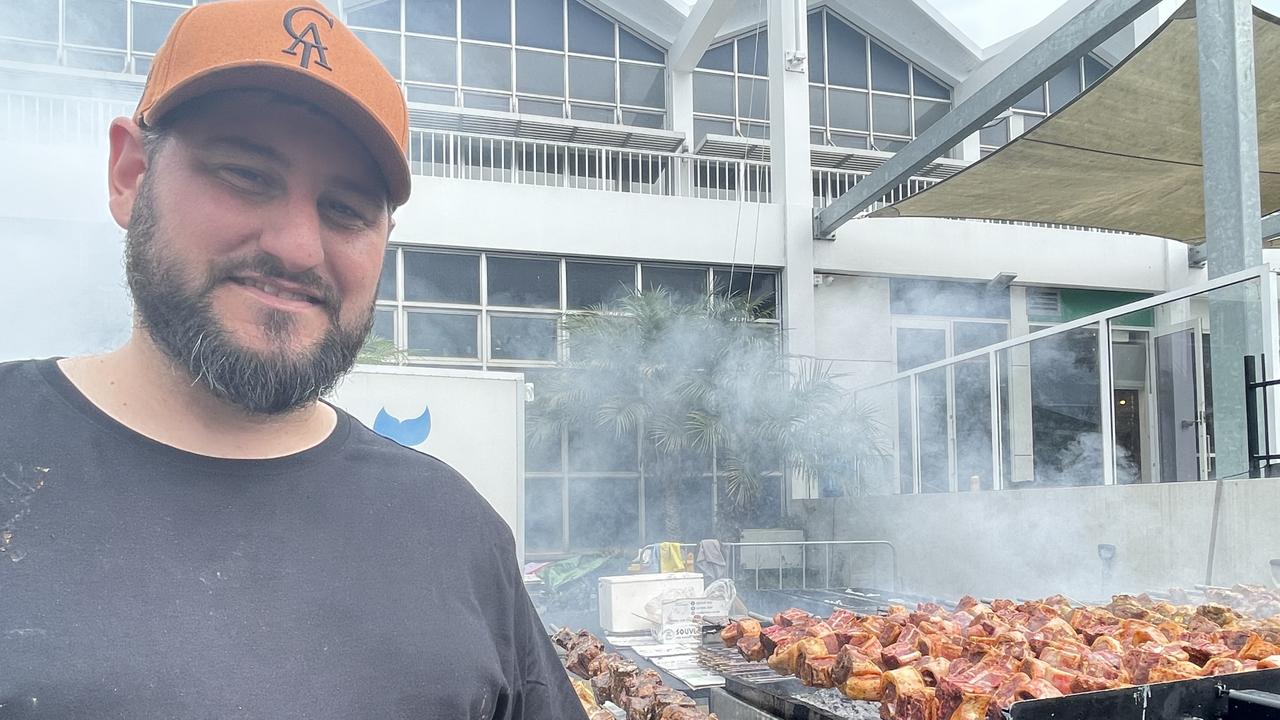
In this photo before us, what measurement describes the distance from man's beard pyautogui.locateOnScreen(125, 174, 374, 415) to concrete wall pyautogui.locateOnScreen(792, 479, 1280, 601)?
19.2 ft

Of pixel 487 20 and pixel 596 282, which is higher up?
pixel 487 20

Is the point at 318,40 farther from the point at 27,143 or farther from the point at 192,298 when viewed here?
the point at 27,143

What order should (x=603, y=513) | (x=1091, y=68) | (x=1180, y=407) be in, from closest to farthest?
1. (x=1180, y=407)
2. (x=603, y=513)
3. (x=1091, y=68)

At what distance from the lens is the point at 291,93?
3.86 ft

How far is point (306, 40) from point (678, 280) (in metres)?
12.0

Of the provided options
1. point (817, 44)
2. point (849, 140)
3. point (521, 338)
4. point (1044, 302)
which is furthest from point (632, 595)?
point (817, 44)

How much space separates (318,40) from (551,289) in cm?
1152

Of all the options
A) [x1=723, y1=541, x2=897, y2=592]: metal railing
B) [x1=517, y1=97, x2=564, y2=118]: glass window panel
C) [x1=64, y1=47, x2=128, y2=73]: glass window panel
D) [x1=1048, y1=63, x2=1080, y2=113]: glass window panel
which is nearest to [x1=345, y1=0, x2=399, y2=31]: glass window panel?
[x1=517, y1=97, x2=564, y2=118]: glass window panel

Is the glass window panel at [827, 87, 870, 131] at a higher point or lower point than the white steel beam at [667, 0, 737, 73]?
lower

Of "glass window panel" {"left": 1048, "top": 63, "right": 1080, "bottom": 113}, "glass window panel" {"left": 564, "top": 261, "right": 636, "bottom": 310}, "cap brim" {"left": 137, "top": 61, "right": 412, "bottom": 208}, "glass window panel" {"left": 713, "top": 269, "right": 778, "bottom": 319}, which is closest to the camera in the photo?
"cap brim" {"left": 137, "top": 61, "right": 412, "bottom": 208}

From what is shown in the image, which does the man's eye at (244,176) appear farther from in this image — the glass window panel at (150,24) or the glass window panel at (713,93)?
the glass window panel at (713,93)

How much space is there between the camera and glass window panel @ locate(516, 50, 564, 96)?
47.7 ft

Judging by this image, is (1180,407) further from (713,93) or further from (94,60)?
(94,60)

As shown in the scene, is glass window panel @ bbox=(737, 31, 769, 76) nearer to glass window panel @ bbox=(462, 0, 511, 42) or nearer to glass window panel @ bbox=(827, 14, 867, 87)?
glass window panel @ bbox=(827, 14, 867, 87)
